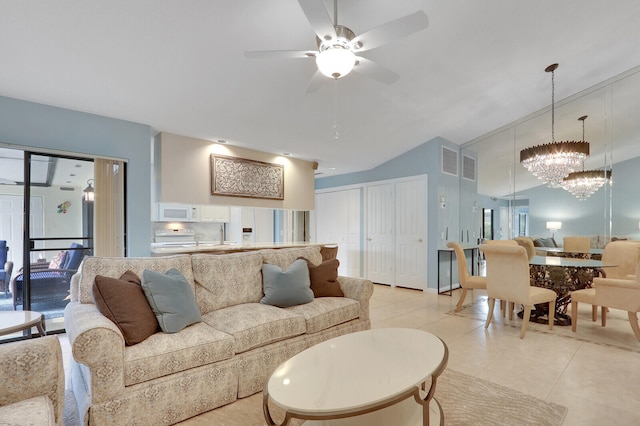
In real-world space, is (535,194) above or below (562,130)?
below

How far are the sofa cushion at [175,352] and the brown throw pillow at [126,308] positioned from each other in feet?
0.21

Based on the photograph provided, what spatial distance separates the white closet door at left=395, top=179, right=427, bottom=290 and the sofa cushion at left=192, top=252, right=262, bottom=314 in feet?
12.2

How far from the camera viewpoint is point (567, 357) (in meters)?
2.81

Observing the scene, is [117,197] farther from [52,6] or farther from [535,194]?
[535,194]

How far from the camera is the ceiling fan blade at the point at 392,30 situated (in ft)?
5.67

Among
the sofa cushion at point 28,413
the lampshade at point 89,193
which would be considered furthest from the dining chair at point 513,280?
the lampshade at point 89,193

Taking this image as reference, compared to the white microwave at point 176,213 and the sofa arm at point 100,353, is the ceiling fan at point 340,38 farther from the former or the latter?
the white microwave at point 176,213

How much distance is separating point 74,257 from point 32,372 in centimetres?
278

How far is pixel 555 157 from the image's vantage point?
4129 millimetres

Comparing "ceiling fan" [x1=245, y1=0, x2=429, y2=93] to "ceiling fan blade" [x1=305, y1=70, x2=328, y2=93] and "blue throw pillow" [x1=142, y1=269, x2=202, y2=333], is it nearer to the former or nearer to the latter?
"ceiling fan blade" [x1=305, y1=70, x2=328, y2=93]

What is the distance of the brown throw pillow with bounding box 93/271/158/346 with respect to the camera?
1857mm

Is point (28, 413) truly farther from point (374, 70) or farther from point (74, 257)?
point (74, 257)

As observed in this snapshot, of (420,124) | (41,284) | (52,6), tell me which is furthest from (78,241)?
(420,124)

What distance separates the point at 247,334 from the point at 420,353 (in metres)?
1.17
